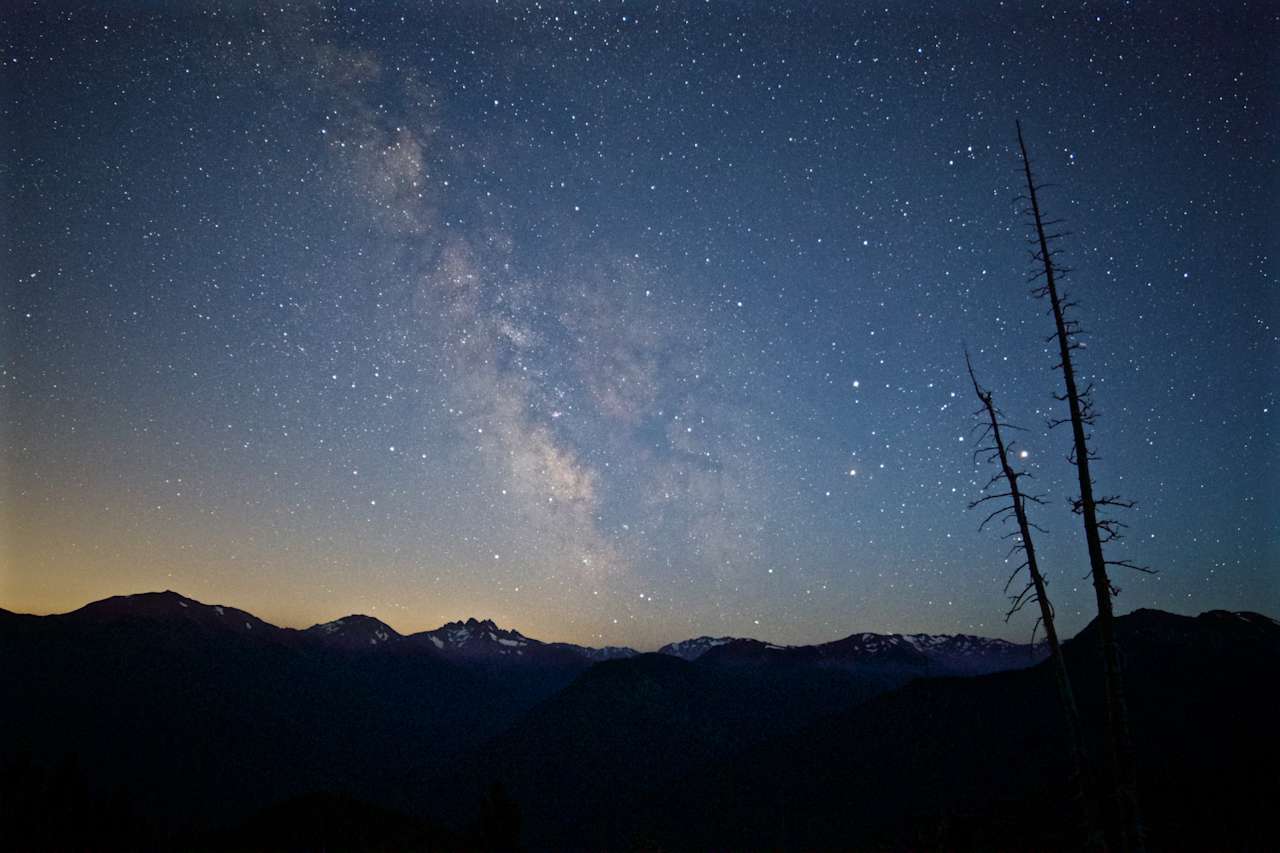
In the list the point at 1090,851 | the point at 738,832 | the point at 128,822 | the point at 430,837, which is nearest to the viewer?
the point at 1090,851

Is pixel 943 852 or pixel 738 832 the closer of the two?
pixel 943 852

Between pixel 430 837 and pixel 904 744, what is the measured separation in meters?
172

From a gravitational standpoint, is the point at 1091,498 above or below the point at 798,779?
above

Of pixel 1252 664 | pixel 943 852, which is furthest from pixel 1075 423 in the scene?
pixel 1252 664

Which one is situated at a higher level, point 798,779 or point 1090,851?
point 1090,851

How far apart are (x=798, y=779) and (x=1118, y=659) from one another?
677 ft

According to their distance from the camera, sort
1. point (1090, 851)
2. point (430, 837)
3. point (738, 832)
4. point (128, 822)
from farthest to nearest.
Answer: point (738, 832) → point (128, 822) → point (430, 837) → point (1090, 851)

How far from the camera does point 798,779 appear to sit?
612 feet

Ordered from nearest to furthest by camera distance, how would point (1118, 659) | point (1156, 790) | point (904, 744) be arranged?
point (1118, 659), point (1156, 790), point (904, 744)

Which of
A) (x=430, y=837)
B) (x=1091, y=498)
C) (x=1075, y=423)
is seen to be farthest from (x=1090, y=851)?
(x=430, y=837)

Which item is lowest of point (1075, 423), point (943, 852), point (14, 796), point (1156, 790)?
point (1156, 790)

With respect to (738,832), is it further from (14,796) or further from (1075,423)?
(1075,423)

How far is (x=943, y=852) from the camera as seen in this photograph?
26484 mm

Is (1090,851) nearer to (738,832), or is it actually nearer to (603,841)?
(738,832)
